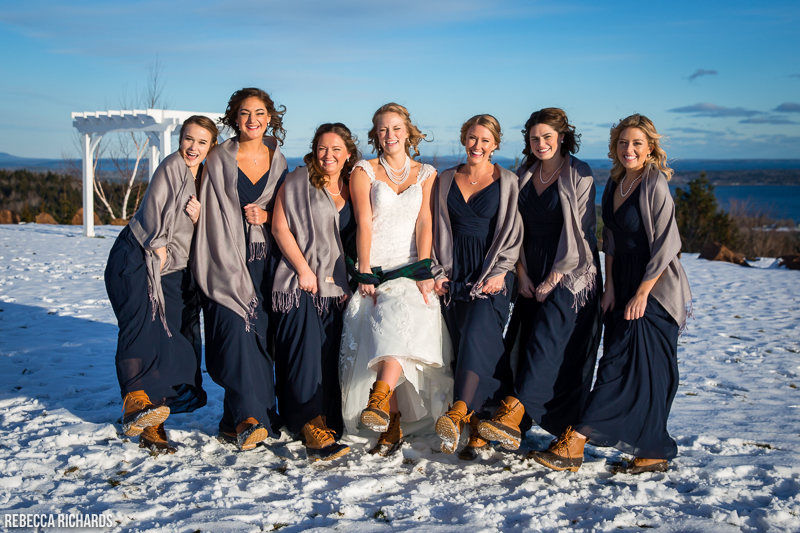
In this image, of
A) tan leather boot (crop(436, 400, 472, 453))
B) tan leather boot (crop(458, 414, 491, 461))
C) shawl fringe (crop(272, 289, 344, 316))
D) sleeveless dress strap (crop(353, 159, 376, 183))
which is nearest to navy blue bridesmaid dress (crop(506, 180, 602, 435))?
tan leather boot (crop(458, 414, 491, 461))

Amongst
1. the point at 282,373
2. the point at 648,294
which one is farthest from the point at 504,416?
the point at 282,373

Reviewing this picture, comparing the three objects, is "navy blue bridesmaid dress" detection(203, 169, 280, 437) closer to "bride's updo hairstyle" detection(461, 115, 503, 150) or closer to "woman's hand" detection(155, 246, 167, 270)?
"woman's hand" detection(155, 246, 167, 270)

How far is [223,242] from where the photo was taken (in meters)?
3.63

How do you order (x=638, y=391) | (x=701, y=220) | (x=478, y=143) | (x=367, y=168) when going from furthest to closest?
1. (x=701, y=220)
2. (x=367, y=168)
3. (x=478, y=143)
4. (x=638, y=391)

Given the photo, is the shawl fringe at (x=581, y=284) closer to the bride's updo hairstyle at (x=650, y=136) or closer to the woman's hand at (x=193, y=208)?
the bride's updo hairstyle at (x=650, y=136)

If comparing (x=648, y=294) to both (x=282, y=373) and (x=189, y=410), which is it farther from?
(x=189, y=410)

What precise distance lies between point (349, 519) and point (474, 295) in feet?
4.77

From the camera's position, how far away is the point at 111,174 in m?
23.7

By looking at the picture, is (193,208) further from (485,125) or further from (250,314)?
(485,125)

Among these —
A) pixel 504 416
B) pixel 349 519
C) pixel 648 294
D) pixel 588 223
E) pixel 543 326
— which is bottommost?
pixel 349 519

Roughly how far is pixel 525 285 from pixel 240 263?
66.8 inches

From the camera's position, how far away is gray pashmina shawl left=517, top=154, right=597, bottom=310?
11.5 ft

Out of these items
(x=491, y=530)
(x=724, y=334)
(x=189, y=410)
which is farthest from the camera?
(x=724, y=334)

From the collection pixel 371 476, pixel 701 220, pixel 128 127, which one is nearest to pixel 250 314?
pixel 371 476
